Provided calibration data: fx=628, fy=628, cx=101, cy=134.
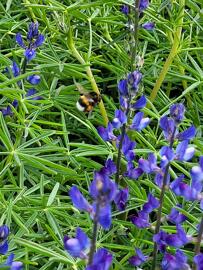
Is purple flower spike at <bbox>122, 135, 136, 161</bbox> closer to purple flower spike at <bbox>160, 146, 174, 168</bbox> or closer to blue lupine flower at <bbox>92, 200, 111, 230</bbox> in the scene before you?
purple flower spike at <bbox>160, 146, 174, 168</bbox>

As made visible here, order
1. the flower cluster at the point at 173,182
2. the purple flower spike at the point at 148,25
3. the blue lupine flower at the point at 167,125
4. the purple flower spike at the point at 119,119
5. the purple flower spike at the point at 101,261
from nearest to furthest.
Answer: the purple flower spike at the point at 101,261
the flower cluster at the point at 173,182
the blue lupine flower at the point at 167,125
the purple flower spike at the point at 119,119
the purple flower spike at the point at 148,25

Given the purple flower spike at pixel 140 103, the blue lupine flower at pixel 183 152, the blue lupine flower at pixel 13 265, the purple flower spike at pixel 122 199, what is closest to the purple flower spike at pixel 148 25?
the purple flower spike at pixel 140 103

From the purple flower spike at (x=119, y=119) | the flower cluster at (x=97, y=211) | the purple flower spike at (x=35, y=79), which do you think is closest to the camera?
the flower cluster at (x=97, y=211)

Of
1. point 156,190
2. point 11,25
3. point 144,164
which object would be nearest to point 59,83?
point 11,25

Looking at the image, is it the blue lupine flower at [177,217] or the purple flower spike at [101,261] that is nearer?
Answer: the purple flower spike at [101,261]

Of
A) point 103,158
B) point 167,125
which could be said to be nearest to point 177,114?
point 167,125

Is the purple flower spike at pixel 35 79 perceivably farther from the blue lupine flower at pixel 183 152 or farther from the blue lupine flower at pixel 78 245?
the blue lupine flower at pixel 78 245

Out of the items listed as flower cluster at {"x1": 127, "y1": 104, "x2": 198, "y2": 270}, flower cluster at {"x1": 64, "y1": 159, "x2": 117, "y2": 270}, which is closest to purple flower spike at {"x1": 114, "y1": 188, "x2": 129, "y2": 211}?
flower cluster at {"x1": 127, "y1": 104, "x2": 198, "y2": 270}

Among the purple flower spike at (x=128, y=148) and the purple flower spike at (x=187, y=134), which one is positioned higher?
the purple flower spike at (x=187, y=134)

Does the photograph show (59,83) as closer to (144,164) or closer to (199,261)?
(144,164)

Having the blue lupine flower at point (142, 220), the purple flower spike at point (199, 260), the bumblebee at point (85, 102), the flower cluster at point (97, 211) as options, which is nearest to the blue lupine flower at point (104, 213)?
the flower cluster at point (97, 211)

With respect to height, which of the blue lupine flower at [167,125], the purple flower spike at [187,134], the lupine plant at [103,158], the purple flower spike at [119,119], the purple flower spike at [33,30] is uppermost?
the blue lupine flower at [167,125]
